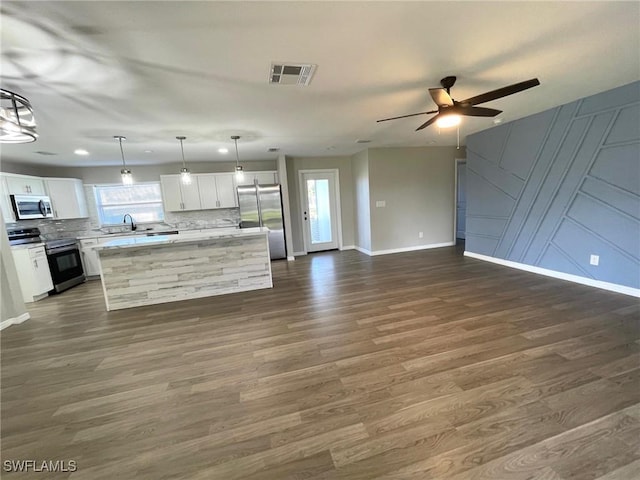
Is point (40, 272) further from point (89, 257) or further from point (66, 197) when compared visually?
point (66, 197)

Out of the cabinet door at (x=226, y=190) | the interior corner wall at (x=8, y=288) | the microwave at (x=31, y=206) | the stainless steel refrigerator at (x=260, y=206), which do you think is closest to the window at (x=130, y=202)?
the microwave at (x=31, y=206)

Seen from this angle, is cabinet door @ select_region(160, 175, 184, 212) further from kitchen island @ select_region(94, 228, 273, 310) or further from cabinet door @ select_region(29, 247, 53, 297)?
cabinet door @ select_region(29, 247, 53, 297)

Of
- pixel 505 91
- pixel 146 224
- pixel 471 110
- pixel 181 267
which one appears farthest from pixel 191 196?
pixel 505 91

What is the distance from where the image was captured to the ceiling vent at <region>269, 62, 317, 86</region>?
6.69 feet

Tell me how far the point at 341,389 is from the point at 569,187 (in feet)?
13.7

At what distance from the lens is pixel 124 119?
2926mm

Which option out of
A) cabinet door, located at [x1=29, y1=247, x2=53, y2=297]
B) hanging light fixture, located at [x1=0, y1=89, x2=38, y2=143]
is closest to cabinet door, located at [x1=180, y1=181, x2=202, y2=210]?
cabinet door, located at [x1=29, y1=247, x2=53, y2=297]

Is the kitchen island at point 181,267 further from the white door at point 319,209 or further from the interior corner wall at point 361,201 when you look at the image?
the interior corner wall at point 361,201

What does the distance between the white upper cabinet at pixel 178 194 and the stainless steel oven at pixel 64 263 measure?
72.7 inches

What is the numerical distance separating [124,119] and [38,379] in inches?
106

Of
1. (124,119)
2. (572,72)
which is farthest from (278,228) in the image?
(572,72)

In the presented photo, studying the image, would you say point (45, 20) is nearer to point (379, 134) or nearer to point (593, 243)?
point (379, 134)

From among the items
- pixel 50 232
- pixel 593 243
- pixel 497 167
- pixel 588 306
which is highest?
pixel 497 167

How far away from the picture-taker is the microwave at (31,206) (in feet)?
14.1
